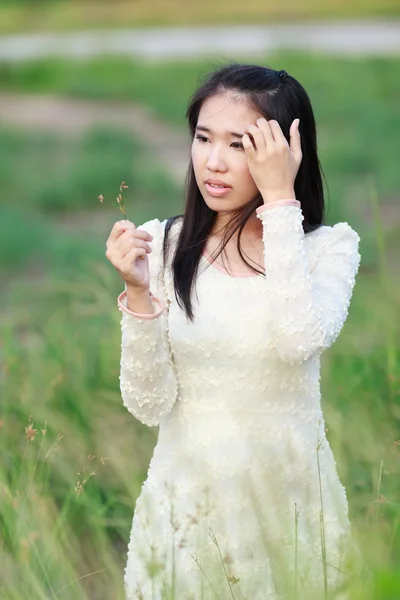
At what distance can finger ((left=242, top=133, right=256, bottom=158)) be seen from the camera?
1.90 m

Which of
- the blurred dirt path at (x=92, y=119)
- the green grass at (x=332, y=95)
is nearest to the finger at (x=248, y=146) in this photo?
the green grass at (x=332, y=95)

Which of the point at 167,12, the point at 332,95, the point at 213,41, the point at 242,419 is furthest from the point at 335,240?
the point at 167,12

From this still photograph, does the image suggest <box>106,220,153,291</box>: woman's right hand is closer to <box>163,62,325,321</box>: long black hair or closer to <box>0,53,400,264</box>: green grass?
<box>163,62,325,321</box>: long black hair

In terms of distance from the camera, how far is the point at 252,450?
1.98 metres

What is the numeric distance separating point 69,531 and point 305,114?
114cm

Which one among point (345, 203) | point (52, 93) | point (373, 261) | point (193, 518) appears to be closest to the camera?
point (193, 518)

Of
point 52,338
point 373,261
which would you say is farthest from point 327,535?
point 373,261

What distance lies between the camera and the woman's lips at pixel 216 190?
1.97 meters

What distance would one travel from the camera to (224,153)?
6.40ft

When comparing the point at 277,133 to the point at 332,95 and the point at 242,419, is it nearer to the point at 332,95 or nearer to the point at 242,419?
the point at 242,419

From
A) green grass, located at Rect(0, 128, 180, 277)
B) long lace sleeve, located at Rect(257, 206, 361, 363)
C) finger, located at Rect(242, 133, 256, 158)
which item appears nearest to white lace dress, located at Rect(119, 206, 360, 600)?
long lace sleeve, located at Rect(257, 206, 361, 363)

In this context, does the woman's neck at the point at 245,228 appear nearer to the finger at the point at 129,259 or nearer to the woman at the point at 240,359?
the woman at the point at 240,359

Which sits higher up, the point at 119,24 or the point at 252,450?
the point at 119,24

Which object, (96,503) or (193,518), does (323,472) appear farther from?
(96,503)
